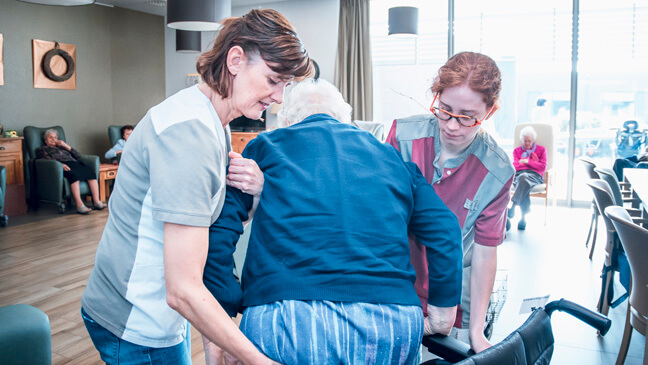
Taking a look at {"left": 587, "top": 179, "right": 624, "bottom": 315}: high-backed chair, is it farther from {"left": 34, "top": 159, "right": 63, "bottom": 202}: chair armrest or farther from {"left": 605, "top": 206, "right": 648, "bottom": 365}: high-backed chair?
{"left": 34, "top": 159, "right": 63, "bottom": 202}: chair armrest

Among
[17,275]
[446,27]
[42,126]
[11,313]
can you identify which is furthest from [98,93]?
[11,313]

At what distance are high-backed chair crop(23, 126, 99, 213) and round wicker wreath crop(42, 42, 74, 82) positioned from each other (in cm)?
94

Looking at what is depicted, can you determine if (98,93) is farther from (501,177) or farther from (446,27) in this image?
(501,177)

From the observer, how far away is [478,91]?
1.37m

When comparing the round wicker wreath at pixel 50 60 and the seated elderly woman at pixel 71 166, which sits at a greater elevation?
the round wicker wreath at pixel 50 60

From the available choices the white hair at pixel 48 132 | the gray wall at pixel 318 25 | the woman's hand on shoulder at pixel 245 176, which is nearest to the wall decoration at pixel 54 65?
the white hair at pixel 48 132

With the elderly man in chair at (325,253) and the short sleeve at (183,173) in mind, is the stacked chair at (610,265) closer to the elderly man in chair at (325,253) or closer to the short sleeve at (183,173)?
the elderly man in chair at (325,253)

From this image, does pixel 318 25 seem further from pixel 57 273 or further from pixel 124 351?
pixel 124 351

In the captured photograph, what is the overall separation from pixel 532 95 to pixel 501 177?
650 cm

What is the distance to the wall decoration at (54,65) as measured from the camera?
7137mm

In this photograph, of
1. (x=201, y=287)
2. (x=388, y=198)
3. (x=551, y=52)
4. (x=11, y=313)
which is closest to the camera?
(x=201, y=287)

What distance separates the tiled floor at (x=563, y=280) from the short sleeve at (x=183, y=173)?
2359mm

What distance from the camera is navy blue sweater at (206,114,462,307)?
0.94 metres

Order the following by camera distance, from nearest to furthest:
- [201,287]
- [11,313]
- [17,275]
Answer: [201,287], [11,313], [17,275]
